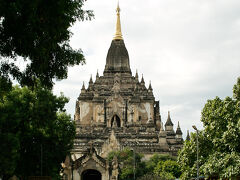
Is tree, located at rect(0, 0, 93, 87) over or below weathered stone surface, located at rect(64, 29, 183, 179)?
below

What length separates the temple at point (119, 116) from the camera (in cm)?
6406

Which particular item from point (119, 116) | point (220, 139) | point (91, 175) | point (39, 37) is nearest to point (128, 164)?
point (91, 175)

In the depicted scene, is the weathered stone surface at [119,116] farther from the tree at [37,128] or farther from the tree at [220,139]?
the tree at [220,139]

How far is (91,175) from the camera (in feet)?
179

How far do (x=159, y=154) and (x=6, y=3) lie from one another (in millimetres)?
48553

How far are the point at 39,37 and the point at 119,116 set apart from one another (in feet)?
193

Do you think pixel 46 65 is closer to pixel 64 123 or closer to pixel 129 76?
pixel 64 123

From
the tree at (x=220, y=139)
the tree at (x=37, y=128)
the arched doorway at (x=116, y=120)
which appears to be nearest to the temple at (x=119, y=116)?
the arched doorway at (x=116, y=120)

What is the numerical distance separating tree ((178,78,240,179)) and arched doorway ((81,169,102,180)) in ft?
69.7

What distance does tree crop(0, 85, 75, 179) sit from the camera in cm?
3559

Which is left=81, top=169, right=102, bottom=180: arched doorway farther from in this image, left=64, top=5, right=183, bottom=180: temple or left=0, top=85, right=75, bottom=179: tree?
left=0, top=85, right=75, bottom=179: tree

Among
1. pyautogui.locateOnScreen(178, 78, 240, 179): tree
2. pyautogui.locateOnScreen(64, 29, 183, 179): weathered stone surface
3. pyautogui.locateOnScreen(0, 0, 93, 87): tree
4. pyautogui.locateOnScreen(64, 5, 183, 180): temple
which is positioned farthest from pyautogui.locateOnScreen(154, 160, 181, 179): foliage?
pyautogui.locateOnScreen(0, 0, 93, 87): tree

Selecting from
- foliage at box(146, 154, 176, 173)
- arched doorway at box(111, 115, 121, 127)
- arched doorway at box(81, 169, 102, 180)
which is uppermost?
arched doorway at box(111, 115, 121, 127)

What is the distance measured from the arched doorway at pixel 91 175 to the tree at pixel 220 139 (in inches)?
837
